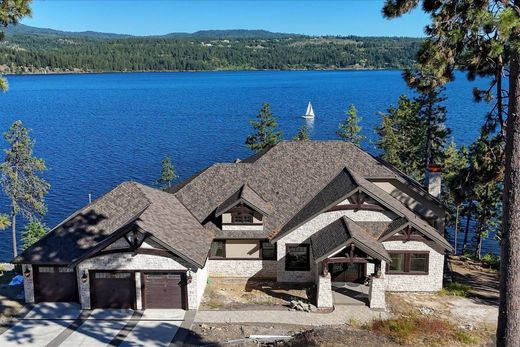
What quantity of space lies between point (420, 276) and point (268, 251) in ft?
27.9

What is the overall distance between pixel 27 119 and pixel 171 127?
37.3m

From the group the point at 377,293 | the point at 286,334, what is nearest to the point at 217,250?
Result: the point at 286,334

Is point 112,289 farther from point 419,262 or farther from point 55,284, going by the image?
point 419,262

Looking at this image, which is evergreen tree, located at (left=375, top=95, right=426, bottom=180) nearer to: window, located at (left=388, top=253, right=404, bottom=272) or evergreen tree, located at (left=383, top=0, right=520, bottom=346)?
window, located at (left=388, top=253, right=404, bottom=272)

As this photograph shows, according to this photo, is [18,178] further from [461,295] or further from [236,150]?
Answer: [236,150]

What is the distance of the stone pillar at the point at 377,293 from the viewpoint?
81.3 feet

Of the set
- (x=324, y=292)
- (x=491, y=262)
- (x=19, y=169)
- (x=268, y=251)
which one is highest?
(x=19, y=169)

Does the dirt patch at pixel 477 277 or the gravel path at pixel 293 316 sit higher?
the gravel path at pixel 293 316

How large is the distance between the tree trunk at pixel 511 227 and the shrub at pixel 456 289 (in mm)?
13777

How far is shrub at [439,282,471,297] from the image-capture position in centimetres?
2705

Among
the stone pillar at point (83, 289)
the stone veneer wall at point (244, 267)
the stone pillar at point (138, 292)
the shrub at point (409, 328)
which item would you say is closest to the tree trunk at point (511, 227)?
the shrub at point (409, 328)

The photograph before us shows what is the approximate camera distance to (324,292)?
2477 cm

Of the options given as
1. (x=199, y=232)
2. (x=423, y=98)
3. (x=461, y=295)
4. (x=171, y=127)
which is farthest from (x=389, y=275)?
(x=171, y=127)

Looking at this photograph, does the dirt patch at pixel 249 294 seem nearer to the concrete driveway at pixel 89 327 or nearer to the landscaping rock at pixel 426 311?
the concrete driveway at pixel 89 327
